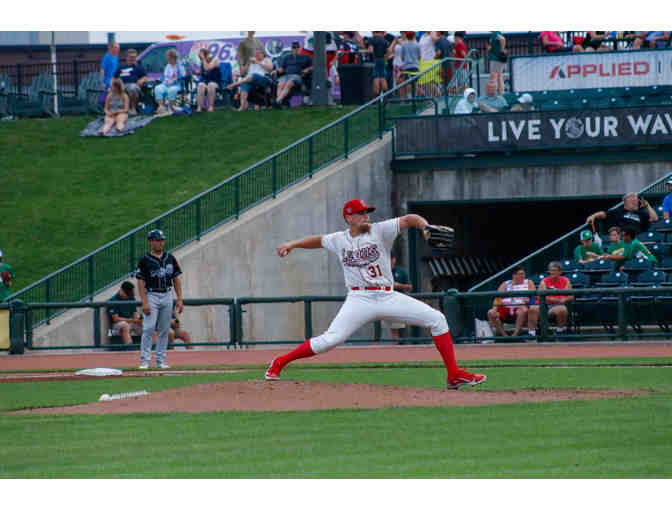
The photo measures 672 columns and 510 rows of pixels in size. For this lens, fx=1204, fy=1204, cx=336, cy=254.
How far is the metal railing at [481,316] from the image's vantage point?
20.0 m

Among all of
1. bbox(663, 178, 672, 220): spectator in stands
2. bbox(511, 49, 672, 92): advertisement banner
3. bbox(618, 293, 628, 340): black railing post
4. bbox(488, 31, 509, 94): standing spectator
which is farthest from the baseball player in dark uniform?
bbox(511, 49, 672, 92): advertisement banner

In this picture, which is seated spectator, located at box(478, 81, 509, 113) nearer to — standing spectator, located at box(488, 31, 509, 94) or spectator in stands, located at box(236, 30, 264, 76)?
standing spectator, located at box(488, 31, 509, 94)

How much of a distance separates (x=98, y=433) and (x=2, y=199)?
18.8 metres

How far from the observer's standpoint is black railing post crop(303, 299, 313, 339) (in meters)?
21.4

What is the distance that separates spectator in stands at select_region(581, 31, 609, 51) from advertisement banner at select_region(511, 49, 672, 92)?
57.2 inches

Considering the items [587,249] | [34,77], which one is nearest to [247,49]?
[34,77]

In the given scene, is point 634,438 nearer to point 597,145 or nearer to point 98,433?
point 98,433

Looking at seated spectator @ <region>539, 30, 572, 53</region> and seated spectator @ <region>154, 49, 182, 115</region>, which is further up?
seated spectator @ <region>539, 30, 572, 53</region>

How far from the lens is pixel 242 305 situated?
2180cm

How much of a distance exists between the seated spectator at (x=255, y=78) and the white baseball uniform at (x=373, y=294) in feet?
60.5

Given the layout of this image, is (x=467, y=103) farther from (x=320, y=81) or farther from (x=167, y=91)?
(x=167, y=91)

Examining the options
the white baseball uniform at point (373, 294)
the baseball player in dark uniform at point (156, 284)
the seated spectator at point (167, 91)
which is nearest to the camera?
the white baseball uniform at point (373, 294)

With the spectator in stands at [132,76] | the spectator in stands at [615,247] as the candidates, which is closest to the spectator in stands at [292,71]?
the spectator in stands at [132,76]

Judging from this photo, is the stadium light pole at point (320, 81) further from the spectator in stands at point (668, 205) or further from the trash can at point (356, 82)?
the spectator in stands at point (668, 205)
